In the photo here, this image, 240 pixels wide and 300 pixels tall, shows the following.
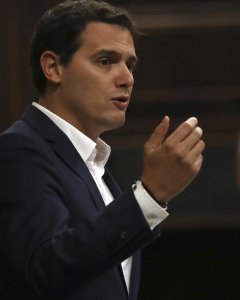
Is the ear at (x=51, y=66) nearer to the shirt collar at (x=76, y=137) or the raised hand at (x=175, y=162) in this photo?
the shirt collar at (x=76, y=137)

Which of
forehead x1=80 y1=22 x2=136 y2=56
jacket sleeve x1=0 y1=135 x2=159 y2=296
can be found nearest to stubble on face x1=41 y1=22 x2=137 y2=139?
forehead x1=80 y1=22 x2=136 y2=56

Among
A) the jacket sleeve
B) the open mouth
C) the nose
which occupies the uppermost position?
the nose

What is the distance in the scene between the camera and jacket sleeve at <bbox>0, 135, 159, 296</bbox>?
192cm

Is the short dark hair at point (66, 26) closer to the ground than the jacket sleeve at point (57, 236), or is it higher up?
higher up

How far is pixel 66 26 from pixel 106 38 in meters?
0.11

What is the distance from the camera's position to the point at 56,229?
6.42 ft

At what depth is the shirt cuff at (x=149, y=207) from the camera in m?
1.93

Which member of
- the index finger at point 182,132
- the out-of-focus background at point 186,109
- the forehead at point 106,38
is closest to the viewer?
the index finger at point 182,132

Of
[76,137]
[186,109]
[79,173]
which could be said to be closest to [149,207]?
[79,173]

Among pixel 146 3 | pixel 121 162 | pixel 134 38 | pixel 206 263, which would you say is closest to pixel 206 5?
pixel 146 3

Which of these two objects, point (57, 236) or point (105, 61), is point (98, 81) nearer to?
point (105, 61)

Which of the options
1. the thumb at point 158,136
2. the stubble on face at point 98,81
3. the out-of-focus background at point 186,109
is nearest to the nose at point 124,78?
the stubble on face at point 98,81

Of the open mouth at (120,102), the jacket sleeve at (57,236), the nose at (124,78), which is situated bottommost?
the jacket sleeve at (57,236)

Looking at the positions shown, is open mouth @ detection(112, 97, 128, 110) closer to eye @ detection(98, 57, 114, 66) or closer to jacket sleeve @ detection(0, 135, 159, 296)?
eye @ detection(98, 57, 114, 66)
